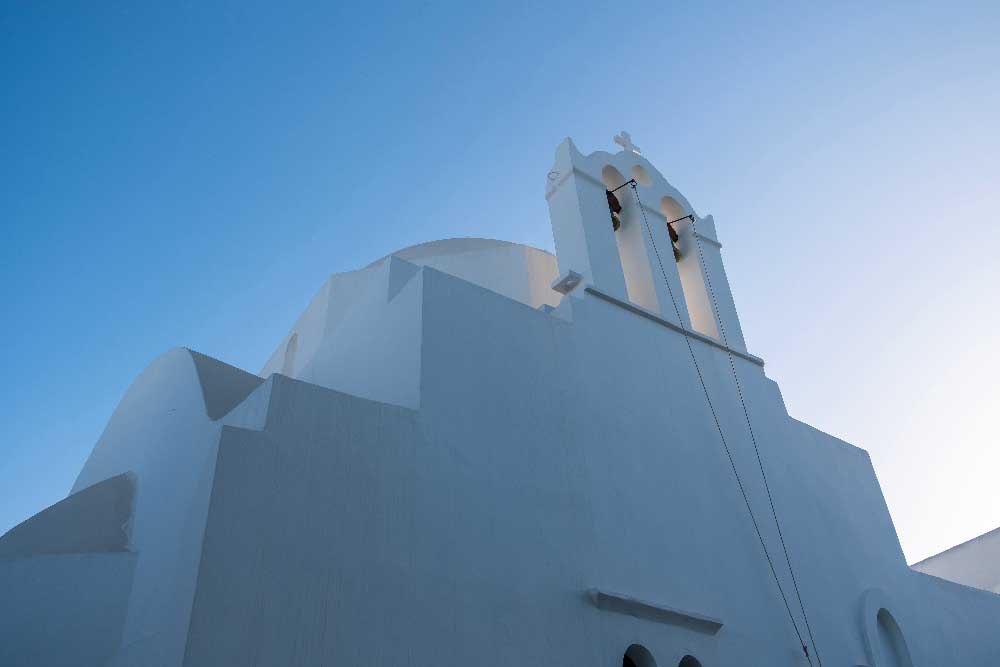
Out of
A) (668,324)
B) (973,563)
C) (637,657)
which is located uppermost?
(668,324)

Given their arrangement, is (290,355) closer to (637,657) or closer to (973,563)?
(637,657)

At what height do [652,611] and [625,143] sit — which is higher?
[625,143]

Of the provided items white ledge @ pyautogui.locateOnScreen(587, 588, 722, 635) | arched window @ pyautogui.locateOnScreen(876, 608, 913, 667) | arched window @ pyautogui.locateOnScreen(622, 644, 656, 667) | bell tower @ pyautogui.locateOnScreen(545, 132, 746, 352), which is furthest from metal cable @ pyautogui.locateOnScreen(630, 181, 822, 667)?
arched window @ pyautogui.locateOnScreen(622, 644, 656, 667)

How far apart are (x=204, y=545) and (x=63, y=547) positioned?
2547mm

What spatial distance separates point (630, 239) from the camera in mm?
9383

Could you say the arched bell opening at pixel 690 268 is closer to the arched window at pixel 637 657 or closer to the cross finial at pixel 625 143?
the cross finial at pixel 625 143

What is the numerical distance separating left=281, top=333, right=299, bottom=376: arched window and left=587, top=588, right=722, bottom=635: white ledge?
6139 mm

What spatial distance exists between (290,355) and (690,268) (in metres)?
5.26

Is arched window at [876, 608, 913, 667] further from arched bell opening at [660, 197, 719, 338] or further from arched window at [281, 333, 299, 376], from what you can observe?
arched window at [281, 333, 299, 376]

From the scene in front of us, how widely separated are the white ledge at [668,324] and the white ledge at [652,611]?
288cm

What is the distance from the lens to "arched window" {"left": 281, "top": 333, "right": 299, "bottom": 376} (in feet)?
36.1

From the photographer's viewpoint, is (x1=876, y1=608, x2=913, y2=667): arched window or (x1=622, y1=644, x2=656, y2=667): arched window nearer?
(x1=622, y1=644, x2=656, y2=667): arched window

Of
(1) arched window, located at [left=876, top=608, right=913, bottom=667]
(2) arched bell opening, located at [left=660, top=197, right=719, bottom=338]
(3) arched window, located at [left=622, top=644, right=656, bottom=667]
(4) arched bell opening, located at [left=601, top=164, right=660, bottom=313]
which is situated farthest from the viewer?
(2) arched bell opening, located at [left=660, top=197, right=719, bottom=338]

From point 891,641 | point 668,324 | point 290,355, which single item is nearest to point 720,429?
point 668,324
